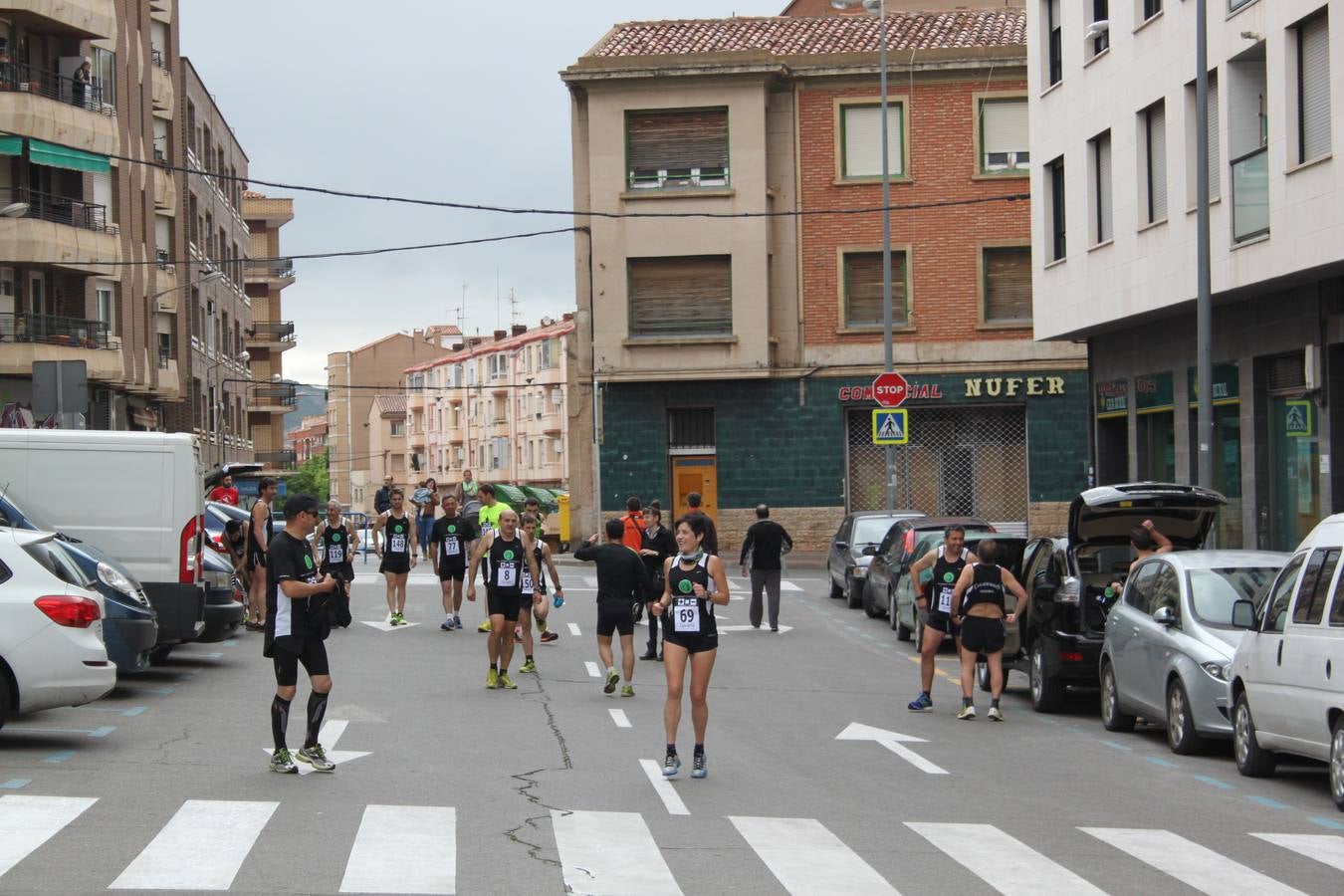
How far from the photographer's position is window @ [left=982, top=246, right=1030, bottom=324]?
40.6m

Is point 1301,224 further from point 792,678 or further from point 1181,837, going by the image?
point 1181,837

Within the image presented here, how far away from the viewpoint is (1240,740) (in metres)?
12.9

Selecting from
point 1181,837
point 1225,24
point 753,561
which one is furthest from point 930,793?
point 1225,24

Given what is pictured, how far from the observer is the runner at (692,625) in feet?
39.8

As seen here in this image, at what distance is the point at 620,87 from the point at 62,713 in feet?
91.6

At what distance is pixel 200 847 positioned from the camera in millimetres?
8930

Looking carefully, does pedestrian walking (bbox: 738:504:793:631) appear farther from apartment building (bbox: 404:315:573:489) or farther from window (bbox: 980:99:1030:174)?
apartment building (bbox: 404:315:573:489)

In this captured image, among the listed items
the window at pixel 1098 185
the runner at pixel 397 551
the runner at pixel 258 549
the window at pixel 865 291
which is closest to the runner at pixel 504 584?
the runner at pixel 258 549

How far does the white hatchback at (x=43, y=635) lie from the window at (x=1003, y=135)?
31024mm

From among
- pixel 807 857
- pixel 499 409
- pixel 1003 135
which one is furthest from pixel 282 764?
pixel 499 409

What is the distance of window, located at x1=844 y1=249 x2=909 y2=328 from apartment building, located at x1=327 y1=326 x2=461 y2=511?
8264 centimetres

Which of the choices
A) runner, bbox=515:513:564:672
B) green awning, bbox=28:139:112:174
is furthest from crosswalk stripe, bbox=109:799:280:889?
green awning, bbox=28:139:112:174

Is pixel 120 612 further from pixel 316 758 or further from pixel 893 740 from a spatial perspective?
pixel 893 740

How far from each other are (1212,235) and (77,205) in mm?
26145
